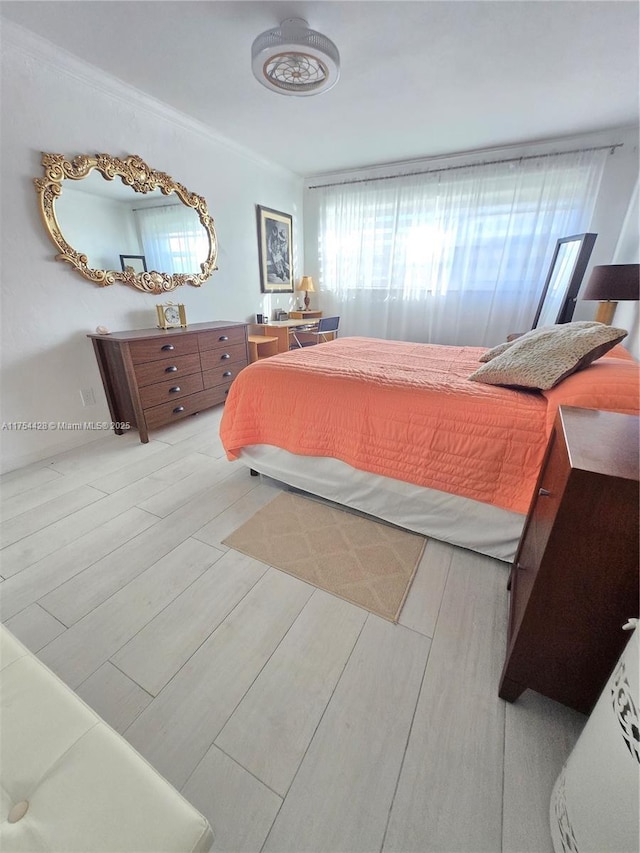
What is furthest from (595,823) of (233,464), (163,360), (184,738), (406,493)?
(163,360)

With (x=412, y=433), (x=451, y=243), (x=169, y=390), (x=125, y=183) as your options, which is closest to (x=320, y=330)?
(x=451, y=243)

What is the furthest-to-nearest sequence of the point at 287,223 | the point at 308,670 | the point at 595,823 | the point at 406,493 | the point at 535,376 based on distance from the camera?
the point at 287,223
the point at 406,493
the point at 535,376
the point at 308,670
the point at 595,823

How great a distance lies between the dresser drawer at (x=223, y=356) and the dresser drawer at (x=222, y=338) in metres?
0.03

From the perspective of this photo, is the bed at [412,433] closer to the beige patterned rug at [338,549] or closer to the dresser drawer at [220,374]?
the beige patterned rug at [338,549]

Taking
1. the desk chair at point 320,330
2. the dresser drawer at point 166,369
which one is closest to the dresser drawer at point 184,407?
the dresser drawer at point 166,369

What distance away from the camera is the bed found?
126 centimetres

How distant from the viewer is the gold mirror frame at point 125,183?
2.11 metres

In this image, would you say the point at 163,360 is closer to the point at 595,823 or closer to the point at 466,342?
the point at 595,823

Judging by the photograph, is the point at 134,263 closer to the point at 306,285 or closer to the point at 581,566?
the point at 306,285

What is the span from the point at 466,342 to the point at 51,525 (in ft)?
13.4

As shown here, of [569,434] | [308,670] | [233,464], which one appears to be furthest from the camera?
[233,464]

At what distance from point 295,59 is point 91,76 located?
140 cm

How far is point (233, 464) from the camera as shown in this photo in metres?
2.30

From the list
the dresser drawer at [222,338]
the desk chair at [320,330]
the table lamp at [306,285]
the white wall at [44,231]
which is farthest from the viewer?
the table lamp at [306,285]
